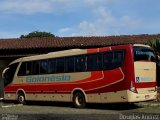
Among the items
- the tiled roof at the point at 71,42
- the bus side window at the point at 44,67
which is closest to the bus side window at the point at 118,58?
the bus side window at the point at 44,67

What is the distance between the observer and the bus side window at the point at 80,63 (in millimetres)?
20703

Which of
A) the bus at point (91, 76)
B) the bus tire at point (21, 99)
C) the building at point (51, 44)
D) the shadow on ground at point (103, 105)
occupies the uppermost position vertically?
the building at point (51, 44)

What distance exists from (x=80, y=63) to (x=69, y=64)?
0.84m

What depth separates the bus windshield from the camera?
18812 millimetres

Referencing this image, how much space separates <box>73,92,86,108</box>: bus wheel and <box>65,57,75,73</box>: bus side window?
1195mm

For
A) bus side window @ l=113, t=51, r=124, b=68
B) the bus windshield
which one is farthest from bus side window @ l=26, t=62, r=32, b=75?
the bus windshield

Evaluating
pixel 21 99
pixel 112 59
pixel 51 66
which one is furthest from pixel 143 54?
pixel 21 99

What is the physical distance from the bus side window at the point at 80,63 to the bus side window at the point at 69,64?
237 millimetres

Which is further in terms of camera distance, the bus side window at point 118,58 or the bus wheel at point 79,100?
the bus wheel at point 79,100

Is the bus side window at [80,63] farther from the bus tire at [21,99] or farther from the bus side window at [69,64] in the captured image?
the bus tire at [21,99]

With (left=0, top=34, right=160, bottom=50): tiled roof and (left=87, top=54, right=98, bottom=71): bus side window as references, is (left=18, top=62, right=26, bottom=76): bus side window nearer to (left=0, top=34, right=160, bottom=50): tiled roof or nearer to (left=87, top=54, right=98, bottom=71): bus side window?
(left=87, top=54, right=98, bottom=71): bus side window

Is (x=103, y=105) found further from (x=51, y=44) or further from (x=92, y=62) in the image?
(x=51, y=44)

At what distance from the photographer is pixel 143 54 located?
63.0ft

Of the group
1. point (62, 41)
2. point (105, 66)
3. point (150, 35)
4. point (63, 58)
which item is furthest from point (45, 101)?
point (150, 35)
